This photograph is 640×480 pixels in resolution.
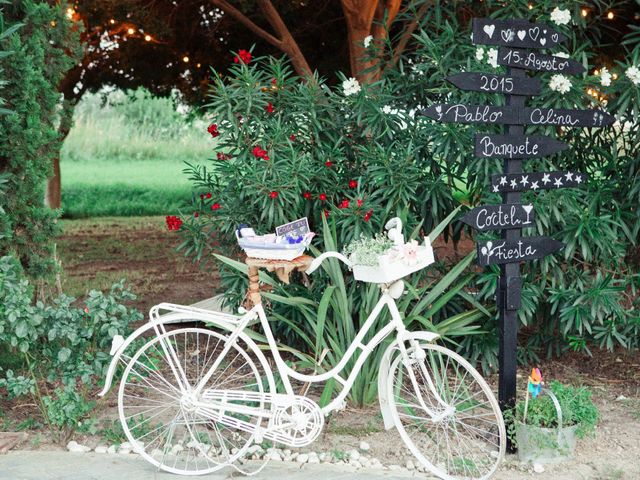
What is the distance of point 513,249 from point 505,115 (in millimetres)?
710

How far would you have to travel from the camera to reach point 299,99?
6000 mm

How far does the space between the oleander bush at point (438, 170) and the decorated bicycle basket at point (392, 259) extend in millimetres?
1371

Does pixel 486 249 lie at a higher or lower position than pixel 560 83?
lower

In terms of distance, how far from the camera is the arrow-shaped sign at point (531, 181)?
438 cm

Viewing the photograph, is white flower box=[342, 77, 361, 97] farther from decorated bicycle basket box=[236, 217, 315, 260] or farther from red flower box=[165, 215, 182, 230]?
decorated bicycle basket box=[236, 217, 315, 260]

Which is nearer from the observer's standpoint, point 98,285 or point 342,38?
point 98,285

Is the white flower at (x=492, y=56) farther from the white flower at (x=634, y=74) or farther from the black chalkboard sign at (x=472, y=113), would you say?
the white flower at (x=634, y=74)

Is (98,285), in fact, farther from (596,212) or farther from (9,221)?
(596,212)

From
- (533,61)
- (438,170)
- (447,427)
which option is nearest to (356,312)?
(438,170)

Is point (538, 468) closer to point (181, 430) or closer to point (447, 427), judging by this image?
point (447, 427)

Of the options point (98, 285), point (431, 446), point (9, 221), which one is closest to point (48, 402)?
point (9, 221)

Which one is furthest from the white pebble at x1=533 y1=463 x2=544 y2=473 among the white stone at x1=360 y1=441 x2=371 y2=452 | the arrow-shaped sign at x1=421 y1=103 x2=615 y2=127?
the arrow-shaped sign at x1=421 y1=103 x2=615 y2=127

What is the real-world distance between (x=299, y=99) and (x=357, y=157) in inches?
23.2

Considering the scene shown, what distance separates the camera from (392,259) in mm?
4066
